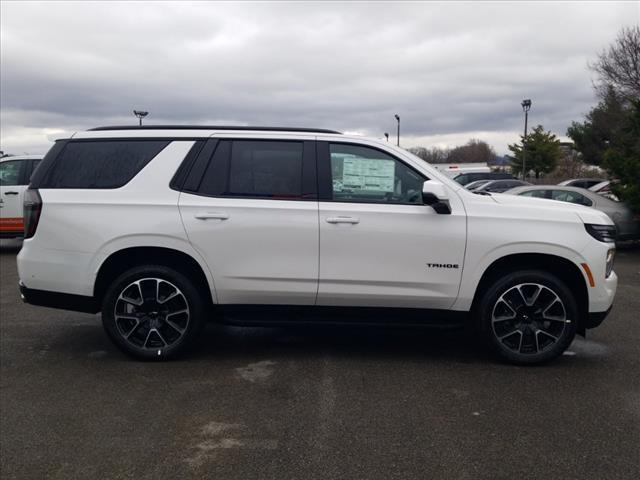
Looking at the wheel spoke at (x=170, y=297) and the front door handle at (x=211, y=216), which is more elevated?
the front door handle at (x=211, y=216)

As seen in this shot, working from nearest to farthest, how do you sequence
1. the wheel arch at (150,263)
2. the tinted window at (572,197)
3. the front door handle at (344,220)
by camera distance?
the front door handle at (344,220) < the wheel arch at (150,263) < the tinted window at (572,197)

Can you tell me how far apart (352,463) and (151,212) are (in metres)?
2.68

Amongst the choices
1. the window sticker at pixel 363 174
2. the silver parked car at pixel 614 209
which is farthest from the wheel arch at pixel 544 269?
the silver parked car at pixel 614 209

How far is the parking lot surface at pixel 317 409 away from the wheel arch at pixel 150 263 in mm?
634

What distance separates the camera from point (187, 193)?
5004 millimetres

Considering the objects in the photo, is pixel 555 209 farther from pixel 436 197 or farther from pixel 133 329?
pixel 133 329

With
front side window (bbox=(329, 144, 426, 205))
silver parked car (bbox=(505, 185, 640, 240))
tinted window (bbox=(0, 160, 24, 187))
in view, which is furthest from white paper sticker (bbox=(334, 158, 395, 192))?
tinted window (bbox=(0, 160, 24, 187))

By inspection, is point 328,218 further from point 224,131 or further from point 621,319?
point 621,319

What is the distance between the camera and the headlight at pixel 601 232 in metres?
4.92

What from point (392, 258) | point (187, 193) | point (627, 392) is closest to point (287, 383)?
point (392, 258)

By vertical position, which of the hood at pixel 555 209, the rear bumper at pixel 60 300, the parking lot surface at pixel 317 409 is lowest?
the parking lot surface at pixel 317 409

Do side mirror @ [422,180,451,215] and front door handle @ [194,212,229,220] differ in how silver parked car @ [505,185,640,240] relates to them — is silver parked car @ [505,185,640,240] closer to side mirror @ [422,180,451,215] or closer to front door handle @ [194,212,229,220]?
side mirror @ [422,180,451,215]

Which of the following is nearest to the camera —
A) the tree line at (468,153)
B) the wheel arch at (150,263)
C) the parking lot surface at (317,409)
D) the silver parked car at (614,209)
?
the parking lot surface at (317,409)

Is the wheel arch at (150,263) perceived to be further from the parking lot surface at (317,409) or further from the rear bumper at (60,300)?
the parking lot surface at (317,409)
